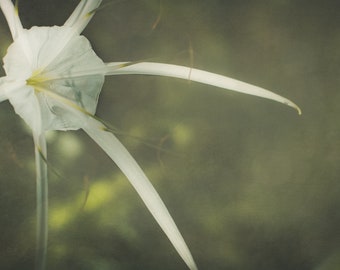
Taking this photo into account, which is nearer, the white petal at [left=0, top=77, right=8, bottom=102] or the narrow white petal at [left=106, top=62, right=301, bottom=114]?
the white petal at [left=0, top=77, right=8, bottom=102]

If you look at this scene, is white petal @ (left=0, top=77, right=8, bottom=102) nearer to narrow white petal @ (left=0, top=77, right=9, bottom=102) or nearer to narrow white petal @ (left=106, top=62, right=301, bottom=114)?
narrow white petal @ (left=0, top=77, right=9, bottom=102)

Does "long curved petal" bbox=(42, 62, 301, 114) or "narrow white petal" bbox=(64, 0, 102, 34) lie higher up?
"narrow white petal" bbox=(64, 0, 102, 34)

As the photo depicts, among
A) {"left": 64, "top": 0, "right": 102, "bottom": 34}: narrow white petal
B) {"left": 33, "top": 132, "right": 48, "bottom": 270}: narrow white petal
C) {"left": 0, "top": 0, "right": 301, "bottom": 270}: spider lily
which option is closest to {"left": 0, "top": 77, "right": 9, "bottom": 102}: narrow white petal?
{"left": 0, "top": 0, "right": 301, "bottom": 270}: spider lily

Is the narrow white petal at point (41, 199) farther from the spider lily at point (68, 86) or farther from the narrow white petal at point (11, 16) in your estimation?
the narrow white petal at point (11, 16)

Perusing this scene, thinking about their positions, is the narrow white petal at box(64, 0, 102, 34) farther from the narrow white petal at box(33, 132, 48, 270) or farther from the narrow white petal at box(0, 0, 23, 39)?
the narrow white petal at box(33, 132, 48, 270)

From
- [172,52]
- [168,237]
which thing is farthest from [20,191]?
[172,52]

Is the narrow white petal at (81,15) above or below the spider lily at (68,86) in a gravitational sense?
above

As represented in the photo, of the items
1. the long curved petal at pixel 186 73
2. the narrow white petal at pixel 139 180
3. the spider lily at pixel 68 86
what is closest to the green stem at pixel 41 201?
the spider lily at pixel 68 86

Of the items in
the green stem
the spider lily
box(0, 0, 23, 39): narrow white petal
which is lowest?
the green stem
